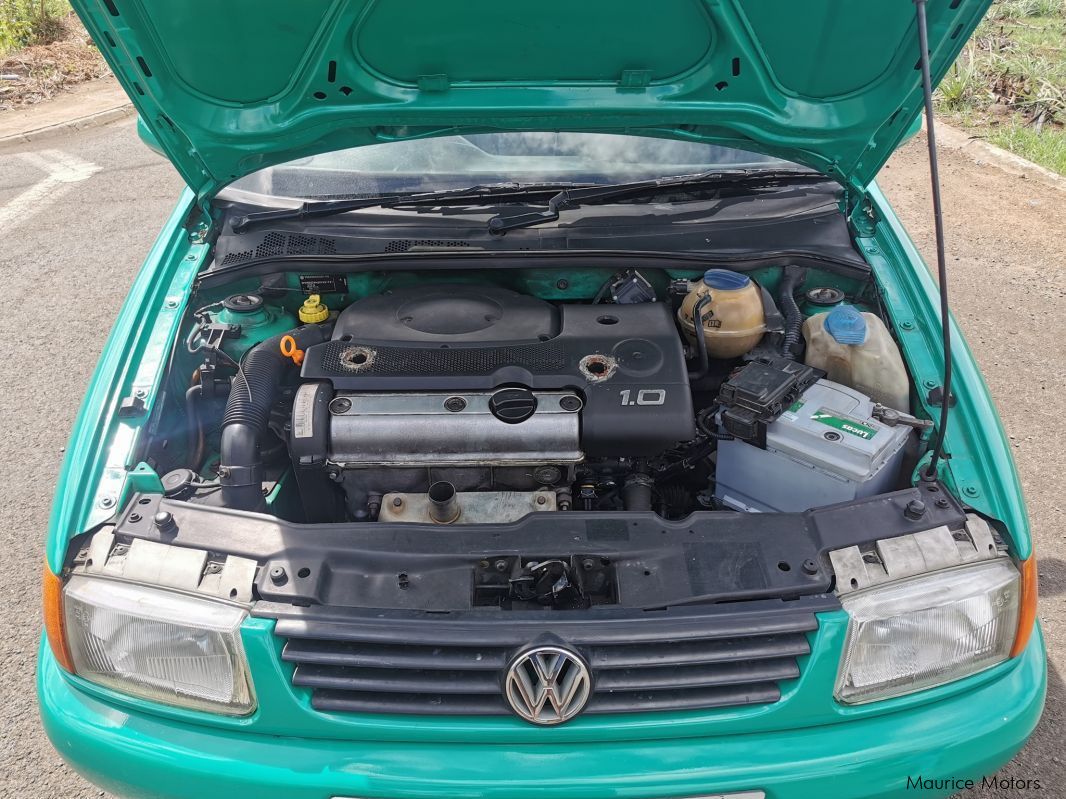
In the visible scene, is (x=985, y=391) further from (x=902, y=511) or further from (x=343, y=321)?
(x=343, y=321)

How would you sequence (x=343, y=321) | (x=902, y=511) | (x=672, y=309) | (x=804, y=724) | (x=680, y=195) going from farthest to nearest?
(x=680, y=195), (x=672, y=309), (x=343, y=321), (x=902, y=511), (x=804, y=724)

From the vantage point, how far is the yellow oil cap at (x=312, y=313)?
7.26 feet

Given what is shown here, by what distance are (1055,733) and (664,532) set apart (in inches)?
57.8

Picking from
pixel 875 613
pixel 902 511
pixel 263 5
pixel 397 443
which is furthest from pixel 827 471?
pixel 263 5

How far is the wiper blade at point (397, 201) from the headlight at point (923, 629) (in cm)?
152

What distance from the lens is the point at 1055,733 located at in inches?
85.4

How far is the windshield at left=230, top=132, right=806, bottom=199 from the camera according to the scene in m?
2.43

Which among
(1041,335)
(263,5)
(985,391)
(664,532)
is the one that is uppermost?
(263,5)

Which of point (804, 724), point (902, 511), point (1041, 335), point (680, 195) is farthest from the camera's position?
point (1041, 335)

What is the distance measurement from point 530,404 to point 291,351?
2.25 ft

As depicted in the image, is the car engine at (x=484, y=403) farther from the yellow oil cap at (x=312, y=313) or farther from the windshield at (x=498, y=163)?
the windshield at (x=498, y=163)

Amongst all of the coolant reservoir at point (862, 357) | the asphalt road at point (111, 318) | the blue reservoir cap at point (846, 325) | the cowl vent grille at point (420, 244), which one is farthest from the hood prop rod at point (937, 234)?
the cowl vent grille at point (420, 244)

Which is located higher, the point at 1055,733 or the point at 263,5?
the point at 263,5

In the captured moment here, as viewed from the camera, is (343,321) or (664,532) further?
(343,321)
